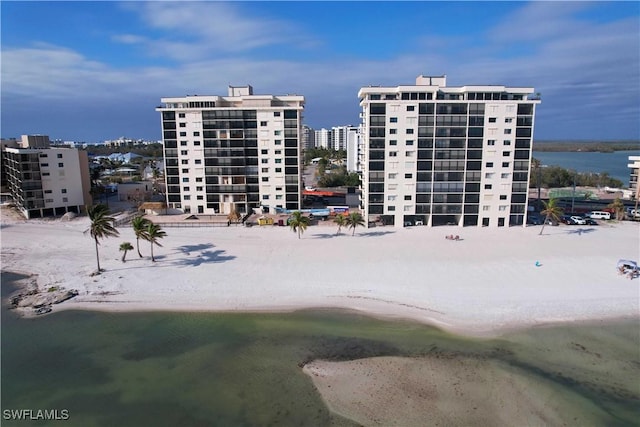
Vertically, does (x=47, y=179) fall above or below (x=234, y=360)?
above

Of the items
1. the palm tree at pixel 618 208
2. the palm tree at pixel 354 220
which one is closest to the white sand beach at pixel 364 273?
the palm tree at pixel 354 220

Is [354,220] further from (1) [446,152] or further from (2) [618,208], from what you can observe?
(2) [618,208]

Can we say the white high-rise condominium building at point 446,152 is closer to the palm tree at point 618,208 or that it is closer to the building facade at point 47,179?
the palm tree at point 618,208

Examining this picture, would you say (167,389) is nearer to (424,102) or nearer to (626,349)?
(626,349)

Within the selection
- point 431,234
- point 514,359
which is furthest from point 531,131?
point 514,359

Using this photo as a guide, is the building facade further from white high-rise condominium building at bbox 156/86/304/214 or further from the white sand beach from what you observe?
white high-rise condominium building at bbox 156/86/304/214

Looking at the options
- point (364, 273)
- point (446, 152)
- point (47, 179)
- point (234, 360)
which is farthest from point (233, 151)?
point (234, 360)
